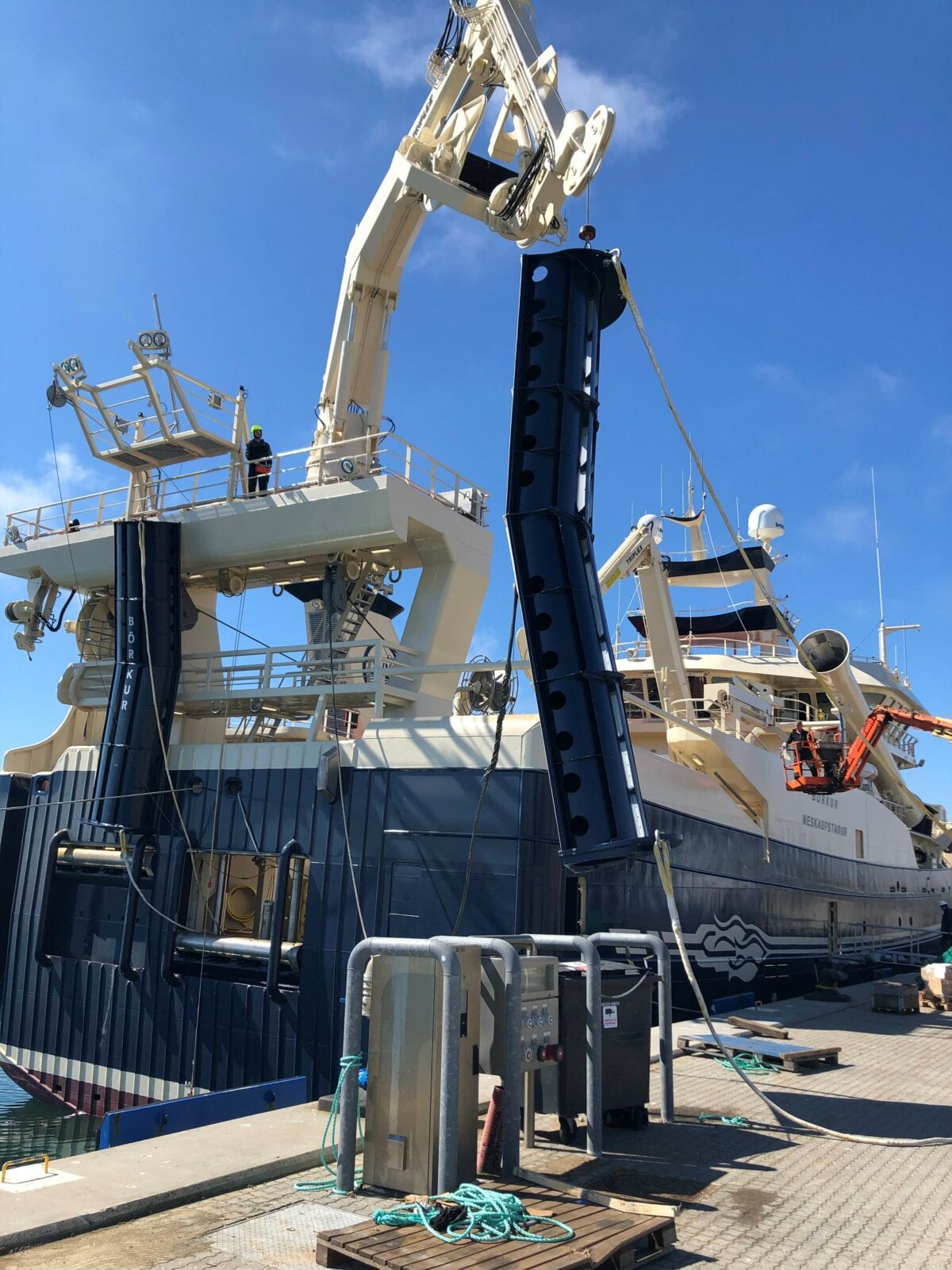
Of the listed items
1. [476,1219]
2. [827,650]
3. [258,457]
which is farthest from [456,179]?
[476,1219]

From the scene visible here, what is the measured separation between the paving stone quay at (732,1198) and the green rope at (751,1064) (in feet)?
1.34

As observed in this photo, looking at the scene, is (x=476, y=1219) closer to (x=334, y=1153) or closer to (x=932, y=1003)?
(x=334, y=1153)

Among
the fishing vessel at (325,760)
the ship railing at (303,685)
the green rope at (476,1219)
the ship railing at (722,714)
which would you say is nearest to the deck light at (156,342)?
the fishing vessel at (325,760)

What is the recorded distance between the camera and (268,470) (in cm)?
1661

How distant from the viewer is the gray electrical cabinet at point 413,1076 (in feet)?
18.1

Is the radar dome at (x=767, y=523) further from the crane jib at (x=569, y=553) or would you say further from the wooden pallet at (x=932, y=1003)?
the crane jib at (x=569, y=553)

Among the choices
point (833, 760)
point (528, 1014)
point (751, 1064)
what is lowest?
point (751, 1064)

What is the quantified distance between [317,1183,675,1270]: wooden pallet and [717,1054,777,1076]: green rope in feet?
17.3

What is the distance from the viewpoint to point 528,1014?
6.21 metres

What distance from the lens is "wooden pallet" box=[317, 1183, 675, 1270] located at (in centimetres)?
444

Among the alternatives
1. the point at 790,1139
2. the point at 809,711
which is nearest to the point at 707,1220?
the point at 790,1139

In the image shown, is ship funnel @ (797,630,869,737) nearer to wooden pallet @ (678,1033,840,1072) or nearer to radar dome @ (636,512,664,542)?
radar dome @ (636,512,664,542)

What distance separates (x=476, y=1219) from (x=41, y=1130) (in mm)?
10330

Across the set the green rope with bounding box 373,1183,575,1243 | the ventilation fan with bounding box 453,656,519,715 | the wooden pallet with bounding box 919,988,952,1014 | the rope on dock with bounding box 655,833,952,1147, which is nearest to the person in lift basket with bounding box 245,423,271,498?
the ventilation fan with bounding box 453,656,519,715
